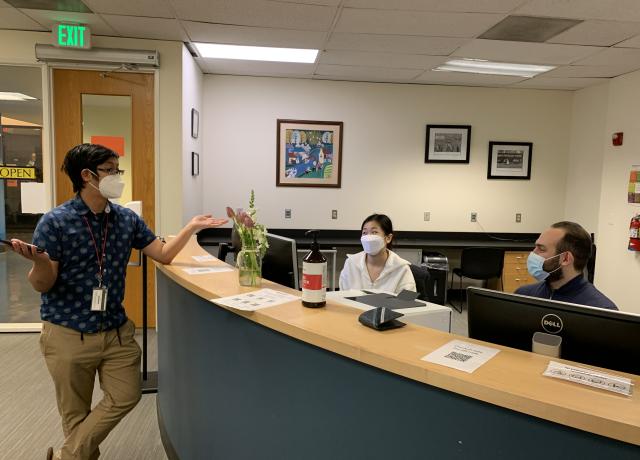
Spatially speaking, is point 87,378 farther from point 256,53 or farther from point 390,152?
point 390,152

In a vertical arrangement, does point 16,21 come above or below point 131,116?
above

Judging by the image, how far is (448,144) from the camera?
5680 mm

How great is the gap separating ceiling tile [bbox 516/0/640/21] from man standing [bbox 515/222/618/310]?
6.07ft

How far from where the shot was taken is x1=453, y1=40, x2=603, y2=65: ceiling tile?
3895 mm

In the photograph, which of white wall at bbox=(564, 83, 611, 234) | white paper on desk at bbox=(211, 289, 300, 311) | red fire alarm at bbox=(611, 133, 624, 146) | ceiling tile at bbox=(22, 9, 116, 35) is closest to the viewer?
white paper on desk at bbox=(211, 289, 300, 311)

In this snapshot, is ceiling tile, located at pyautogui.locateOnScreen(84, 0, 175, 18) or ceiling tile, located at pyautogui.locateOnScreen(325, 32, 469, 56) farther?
ceiling tile, located at pyautogui.locateOnScreen(325, 32, 469, 56)

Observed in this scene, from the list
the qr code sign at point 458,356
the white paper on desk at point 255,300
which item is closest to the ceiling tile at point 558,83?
the white paper on desk at point 255,300

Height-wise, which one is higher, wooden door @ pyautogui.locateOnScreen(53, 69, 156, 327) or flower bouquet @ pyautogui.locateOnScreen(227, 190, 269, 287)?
wooden door @ pyautogui.locateOnScreen(53, 69, 156, 327)

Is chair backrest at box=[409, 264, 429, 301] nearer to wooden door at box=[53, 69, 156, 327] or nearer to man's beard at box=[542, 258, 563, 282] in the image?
man's beard at box=[542, 258, 563, 282]

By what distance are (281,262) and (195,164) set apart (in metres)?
3.03

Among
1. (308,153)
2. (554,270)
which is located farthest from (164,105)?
(554,270)

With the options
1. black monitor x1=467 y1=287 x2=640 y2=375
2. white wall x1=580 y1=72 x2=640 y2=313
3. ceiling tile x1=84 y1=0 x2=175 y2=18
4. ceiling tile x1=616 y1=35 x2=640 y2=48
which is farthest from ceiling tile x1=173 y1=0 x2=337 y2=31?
white wall x1=580 y1=72 x2=640 y2=313

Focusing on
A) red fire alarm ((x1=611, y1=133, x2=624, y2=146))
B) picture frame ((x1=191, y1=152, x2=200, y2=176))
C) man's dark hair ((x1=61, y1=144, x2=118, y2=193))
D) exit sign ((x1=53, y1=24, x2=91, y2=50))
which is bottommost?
man's dark hair ((x1=61, y1=144, x2=118, y2=193))

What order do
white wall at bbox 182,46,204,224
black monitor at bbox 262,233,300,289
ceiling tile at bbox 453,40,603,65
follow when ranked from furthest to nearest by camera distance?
white wall at bbox 182,46,204,224 → ceiling tile at bbox 453,40,603,65 → black monitor at bbox 262,233,300,289
